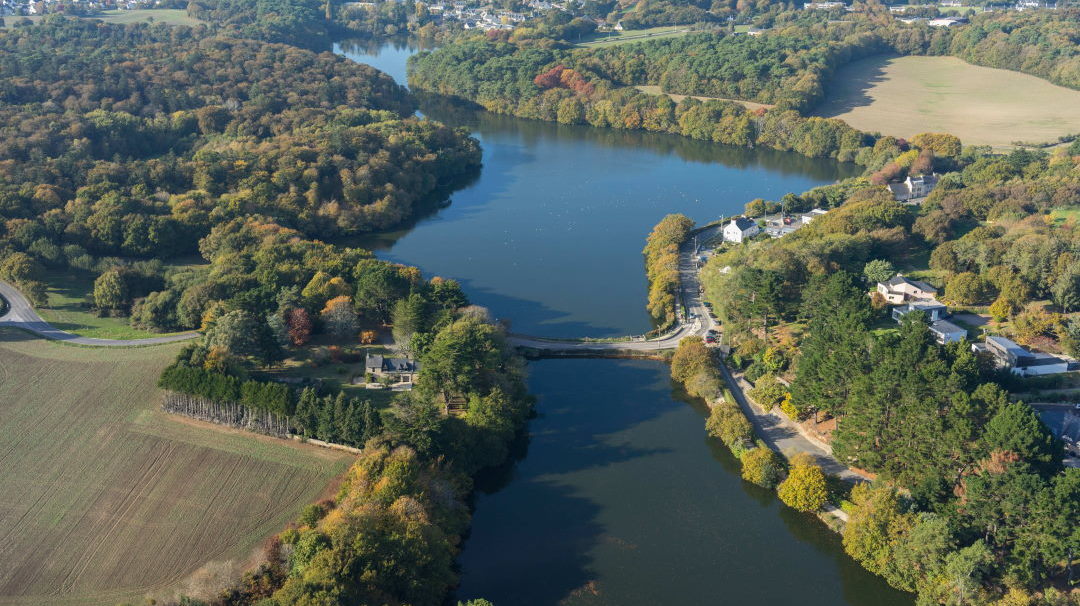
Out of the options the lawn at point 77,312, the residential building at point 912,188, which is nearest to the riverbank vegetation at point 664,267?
the residential building at point 912,188

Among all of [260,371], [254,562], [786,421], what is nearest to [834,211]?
[786,421]

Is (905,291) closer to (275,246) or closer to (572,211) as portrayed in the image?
(572,211)

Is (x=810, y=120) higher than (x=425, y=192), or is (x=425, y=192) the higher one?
(x=810, y=120)

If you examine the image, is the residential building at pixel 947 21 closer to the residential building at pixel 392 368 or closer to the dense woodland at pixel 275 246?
the dense woodland at pixel 275 246

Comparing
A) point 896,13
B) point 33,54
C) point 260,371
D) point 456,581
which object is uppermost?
point 896,13

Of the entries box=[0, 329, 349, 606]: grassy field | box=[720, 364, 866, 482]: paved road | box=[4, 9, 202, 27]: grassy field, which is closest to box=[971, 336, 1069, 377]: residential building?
box=[720, 364, 866, 482]: paved road

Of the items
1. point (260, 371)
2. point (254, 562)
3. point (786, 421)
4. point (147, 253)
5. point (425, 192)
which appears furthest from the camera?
point (425, 192)

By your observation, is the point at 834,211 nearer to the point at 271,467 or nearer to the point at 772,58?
the point at 271,467
